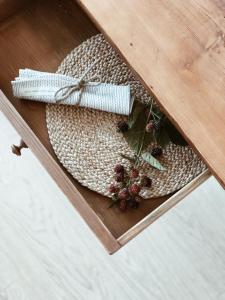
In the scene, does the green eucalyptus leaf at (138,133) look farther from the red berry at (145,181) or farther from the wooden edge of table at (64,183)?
the wooden edge of table at (64,183)

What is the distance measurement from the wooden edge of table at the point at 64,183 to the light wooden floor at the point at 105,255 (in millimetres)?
465

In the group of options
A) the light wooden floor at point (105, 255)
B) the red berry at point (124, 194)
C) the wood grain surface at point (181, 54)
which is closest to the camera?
the wood grain surface at point (181, 54)

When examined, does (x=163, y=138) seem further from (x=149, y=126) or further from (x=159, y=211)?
(x=159, y=211)

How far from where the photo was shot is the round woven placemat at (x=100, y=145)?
1.01 meters

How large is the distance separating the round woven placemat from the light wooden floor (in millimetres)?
350

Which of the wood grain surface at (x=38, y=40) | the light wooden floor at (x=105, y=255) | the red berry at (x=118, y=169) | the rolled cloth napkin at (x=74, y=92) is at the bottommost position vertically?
the light wooden floor at (x=105, y=255)

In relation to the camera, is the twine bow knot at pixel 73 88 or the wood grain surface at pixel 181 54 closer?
the wood grain surface at pixel 181 54

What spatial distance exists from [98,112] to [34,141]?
19cm

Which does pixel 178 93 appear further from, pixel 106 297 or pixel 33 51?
pixel 106 297

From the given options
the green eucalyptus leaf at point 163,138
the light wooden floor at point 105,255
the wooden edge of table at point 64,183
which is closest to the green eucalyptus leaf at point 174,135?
the green eucalyptus leaf at point 163,138

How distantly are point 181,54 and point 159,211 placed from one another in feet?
0.93

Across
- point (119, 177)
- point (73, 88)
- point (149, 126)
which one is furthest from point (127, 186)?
point (73, 88)

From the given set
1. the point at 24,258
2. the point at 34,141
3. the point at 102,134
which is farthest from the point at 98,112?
the point at 24,258

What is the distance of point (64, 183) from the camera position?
2.94ft
